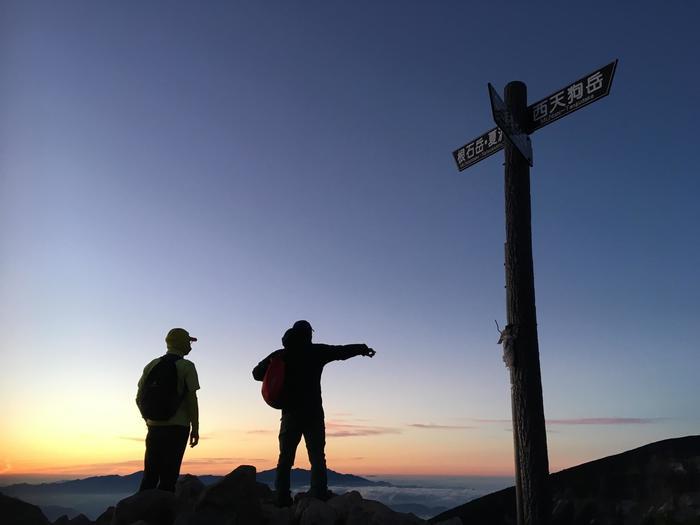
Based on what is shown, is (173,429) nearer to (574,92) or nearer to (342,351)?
(342,351)

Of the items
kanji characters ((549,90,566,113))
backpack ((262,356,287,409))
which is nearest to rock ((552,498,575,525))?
backpack ((262,356,287,409))

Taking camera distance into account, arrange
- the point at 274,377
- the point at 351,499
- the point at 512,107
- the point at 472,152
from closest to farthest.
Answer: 1. the point at 274,377
2. the point at 351,499
3. the point at 512,107
4. the point at 472,152

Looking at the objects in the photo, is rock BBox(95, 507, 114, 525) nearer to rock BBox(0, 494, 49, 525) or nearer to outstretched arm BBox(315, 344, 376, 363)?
rock BBox(0, 494, 49, 525)

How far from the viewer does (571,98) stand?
25.7 feet

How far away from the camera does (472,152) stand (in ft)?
29.8

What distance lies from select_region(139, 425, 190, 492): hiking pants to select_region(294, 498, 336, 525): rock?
5.38ft

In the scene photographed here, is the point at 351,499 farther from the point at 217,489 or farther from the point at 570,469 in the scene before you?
the point at 570,469

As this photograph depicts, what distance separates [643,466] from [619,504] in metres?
1.05

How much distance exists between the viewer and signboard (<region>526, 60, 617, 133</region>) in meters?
7.49

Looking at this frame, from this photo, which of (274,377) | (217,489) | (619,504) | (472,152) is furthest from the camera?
(619,504)

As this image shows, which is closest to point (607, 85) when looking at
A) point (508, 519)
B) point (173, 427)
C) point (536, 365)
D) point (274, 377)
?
point (536, 365)

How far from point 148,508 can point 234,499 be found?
1017 mm

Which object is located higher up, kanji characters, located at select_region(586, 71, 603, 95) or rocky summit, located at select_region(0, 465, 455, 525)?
kanji characters, located at select_region(586, 71, 603, 95)

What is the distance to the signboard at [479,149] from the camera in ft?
28.2
